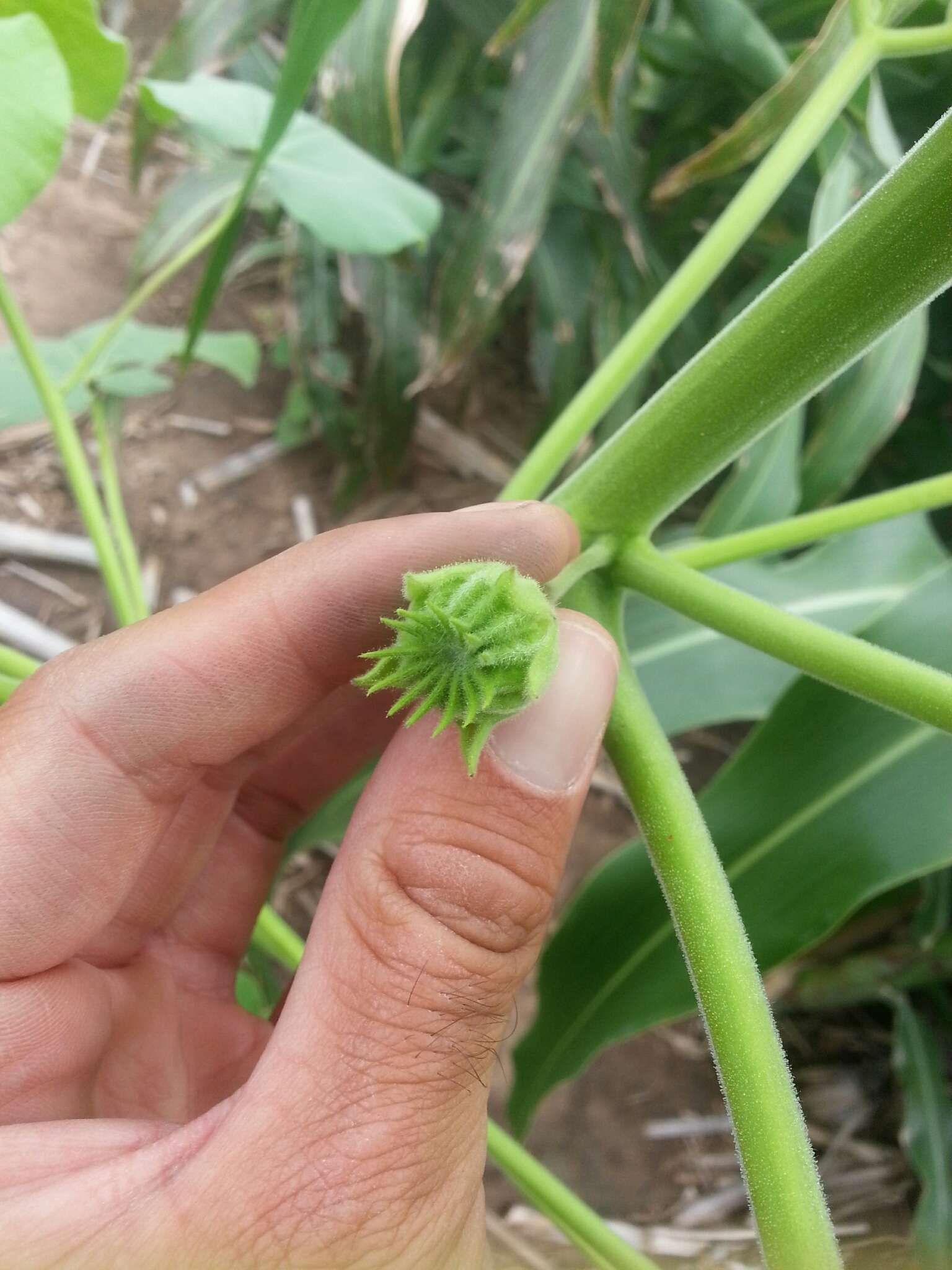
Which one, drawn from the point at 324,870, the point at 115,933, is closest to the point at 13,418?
the point at 115,933

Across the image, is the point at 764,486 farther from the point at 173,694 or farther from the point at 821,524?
the point at 173,694

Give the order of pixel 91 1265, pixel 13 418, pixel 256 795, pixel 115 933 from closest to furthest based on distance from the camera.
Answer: pixel 91 1265
pixel 115 933
pixel 256 795
pixel 13 418

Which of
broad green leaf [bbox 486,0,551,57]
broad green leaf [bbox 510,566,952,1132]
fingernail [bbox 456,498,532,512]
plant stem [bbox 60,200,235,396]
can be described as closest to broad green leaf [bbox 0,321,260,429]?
plant stem [bbox 60,200,235,396]

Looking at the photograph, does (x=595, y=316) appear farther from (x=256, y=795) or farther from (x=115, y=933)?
(x=115, y=933)

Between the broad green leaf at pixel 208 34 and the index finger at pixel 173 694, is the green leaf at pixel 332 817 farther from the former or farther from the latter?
the broad green leaf at pixel 208 34

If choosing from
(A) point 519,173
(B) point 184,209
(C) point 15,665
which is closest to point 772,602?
(A) point 519,173

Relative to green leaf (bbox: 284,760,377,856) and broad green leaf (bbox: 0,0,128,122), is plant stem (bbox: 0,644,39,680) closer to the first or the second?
green leaf (bbox: 284,760,377,856)

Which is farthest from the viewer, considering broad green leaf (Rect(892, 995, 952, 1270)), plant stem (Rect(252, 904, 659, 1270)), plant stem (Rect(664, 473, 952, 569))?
broad green leaf (Rect(892, 995, 952, 1270))
